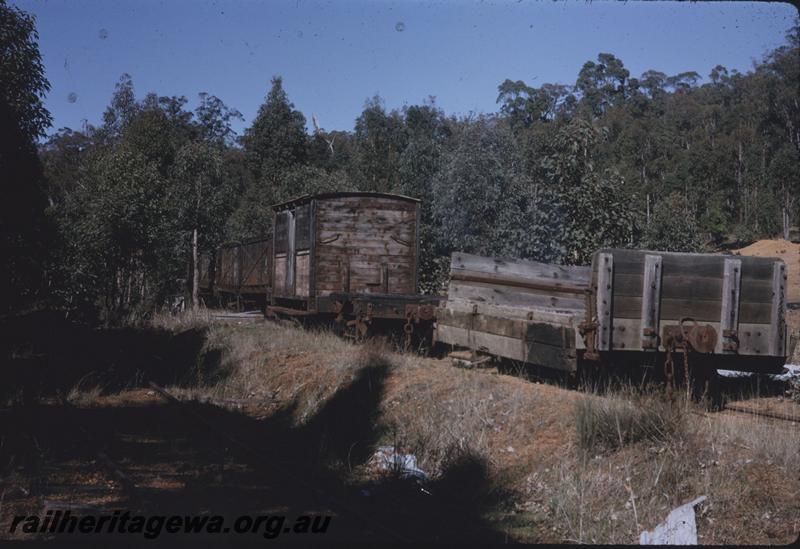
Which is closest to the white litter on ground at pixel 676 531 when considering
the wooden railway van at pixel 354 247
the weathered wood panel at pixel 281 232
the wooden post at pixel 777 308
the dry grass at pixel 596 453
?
the dry grass at pixel 596 453

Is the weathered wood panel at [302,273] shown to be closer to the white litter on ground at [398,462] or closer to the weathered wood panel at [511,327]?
the weathered wood panel at [511,327]

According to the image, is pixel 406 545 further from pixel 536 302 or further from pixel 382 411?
pixel 536 302

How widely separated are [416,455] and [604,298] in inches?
93.0

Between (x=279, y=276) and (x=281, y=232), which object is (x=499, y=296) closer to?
(x=281, y=232)

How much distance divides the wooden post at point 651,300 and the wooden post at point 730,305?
65cm

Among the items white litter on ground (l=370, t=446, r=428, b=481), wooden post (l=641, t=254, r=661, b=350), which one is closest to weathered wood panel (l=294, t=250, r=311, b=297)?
white litter on ground (l=370, t=446, r=428, b=481)

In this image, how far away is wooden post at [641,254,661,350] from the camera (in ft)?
24.3

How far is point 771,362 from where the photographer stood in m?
8.08

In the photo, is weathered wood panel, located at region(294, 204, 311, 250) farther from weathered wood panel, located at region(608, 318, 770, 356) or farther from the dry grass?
weathered wood panel, located at region(608, 318, 770, 356)

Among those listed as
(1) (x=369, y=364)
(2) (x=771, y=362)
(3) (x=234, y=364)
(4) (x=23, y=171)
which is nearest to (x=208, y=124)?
(4) (x=23, y=171)

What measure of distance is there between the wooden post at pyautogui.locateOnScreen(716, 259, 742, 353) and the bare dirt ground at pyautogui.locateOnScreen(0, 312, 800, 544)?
0.70 meters

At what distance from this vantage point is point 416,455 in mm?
6977

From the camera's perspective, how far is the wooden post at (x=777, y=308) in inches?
299

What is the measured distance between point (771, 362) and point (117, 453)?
6818 mm
